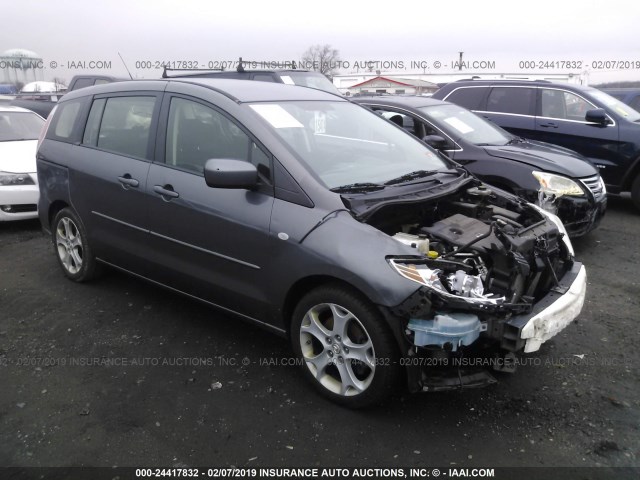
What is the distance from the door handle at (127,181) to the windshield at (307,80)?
5.69 metres

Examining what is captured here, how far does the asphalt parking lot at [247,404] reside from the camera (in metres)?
2.64

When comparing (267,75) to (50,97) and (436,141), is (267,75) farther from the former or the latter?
(50,97)

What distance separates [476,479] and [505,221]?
1.60 meters

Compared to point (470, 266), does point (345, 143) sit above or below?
above

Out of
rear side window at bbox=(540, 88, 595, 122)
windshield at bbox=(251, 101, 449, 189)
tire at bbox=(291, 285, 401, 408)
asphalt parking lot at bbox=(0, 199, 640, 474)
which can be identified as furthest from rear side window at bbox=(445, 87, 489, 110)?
tire at bbox=(291, 285, 401, 408)

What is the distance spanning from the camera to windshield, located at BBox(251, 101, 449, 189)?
10.9ft

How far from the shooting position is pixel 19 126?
776 cm

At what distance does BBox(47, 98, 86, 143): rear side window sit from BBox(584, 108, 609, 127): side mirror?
21.1ft

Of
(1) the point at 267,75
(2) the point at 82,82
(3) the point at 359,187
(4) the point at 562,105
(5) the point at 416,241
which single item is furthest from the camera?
(2) the point at 82,82

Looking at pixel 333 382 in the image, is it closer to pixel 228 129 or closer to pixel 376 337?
pixel 376 337

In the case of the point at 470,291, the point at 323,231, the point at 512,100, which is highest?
the point at 512,100

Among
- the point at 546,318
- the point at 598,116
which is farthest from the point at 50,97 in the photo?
the point at 546,318

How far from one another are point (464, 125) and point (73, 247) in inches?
178

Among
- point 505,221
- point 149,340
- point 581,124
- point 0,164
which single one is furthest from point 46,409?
point 581,124
